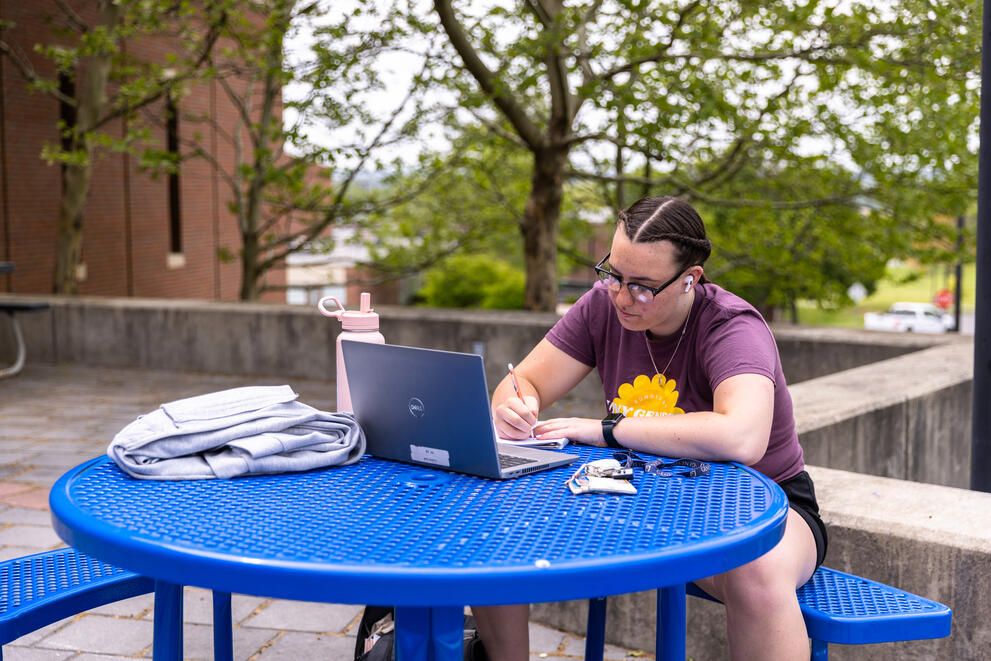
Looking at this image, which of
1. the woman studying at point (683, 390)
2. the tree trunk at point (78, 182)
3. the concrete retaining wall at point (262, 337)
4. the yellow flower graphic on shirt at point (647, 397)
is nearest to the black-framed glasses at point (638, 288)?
the woman studying at point (683, 390)

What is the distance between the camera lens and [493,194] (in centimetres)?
1483

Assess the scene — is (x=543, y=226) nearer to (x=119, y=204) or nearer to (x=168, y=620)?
(x=168, y=620)

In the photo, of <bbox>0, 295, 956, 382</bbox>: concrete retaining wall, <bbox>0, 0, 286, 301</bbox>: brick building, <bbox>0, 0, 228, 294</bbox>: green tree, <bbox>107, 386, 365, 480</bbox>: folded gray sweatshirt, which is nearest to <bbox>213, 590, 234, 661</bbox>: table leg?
<bbox>107, 386, 365, 480</bbox>: folded gray sweatshirt

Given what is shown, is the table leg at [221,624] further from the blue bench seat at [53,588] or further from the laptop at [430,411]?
the laptop at [430,411]

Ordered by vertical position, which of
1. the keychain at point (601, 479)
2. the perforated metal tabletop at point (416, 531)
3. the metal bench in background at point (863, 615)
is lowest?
the metal bench in background at point (863, 615)

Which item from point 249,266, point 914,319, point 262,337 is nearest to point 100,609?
point 262,337

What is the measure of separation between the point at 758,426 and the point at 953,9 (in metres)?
7.21

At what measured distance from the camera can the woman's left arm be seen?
2408 mm

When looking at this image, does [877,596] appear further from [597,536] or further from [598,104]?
Answer: [598,104]

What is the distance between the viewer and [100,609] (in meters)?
3.70

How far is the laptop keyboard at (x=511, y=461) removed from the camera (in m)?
2.34

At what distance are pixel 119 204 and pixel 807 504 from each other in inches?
613

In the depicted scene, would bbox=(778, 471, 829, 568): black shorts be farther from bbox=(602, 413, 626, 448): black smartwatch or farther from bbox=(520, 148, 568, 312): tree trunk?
bbox=(520, 148, 568, 312): tree trunk

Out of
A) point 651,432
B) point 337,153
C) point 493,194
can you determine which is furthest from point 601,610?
point 493,194
